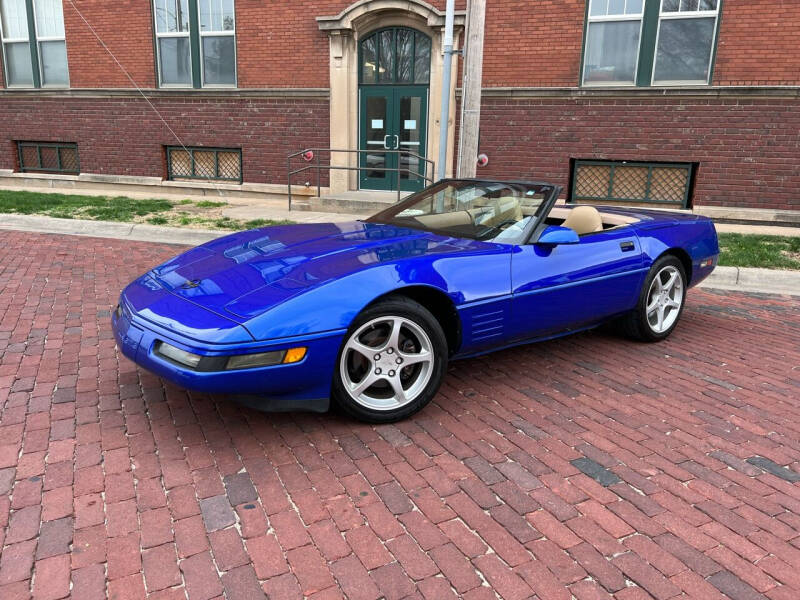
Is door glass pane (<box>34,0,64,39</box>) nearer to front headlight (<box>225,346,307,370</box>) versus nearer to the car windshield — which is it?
the car windshield

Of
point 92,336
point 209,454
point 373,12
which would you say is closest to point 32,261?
point 92,336

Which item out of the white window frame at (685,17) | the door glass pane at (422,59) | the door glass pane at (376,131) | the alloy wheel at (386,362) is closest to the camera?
the alloy wheel at (386,362)

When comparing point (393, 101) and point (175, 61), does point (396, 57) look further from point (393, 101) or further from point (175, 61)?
point (175, 61)

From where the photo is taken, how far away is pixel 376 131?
13344 millimetres

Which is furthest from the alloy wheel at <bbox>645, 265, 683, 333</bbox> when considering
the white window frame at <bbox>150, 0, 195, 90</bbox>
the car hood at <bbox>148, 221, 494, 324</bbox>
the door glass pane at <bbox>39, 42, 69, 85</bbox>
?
the door glass pane at <bbox>39, 42, 69, 85</bbox>

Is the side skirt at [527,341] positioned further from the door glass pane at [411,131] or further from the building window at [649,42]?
the door glass pane at [411,131]

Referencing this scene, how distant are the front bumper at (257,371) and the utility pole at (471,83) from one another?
485 centimetres

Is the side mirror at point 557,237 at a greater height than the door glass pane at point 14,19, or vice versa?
the door glass pane at point 14,19

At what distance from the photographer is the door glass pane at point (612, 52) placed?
11.4 meters

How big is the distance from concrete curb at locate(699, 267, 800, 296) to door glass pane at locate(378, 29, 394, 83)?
27.1ft

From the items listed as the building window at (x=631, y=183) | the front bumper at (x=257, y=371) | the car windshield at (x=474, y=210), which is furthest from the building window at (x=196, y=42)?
the front bumper at (x=257, y=371)

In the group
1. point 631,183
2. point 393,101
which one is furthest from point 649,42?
point 393,101

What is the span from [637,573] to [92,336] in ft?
13.1

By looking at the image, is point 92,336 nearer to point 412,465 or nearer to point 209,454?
point 209,454
